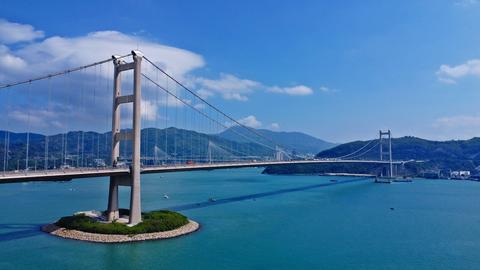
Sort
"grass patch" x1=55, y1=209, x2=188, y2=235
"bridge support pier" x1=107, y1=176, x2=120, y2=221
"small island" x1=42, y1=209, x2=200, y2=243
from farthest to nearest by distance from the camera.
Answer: "bridge support pier" x1=107, y1=176, x2=120, y2=221, "grass patch" x1=55, y1=209, x2=188, y2=235, "small island" x1=42, y1=209, x2=200, y2=243

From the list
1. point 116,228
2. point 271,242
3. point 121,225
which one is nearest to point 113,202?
point 121,225

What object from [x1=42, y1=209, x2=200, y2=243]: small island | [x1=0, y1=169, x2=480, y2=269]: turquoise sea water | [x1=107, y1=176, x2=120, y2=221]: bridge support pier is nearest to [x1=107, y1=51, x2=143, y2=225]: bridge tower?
[x1=107, y1=176, x2=120, y2=221]: bridge support pier

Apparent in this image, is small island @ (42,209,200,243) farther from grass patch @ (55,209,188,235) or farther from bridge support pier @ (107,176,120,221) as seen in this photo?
bridge support pier @ (107,176,120,221)

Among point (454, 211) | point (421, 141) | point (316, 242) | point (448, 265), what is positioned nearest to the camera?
point (448, 265)

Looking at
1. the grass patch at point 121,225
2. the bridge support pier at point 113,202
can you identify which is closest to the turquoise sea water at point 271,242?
the grass patch at point 121,225

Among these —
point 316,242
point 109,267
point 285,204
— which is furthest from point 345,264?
point 285,204

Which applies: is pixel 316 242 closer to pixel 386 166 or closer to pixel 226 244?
pixel 226 244

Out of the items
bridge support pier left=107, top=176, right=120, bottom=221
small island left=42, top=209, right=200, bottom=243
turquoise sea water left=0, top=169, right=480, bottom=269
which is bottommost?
turquoise sea water left=0, top=169, right=480, bottom=269
